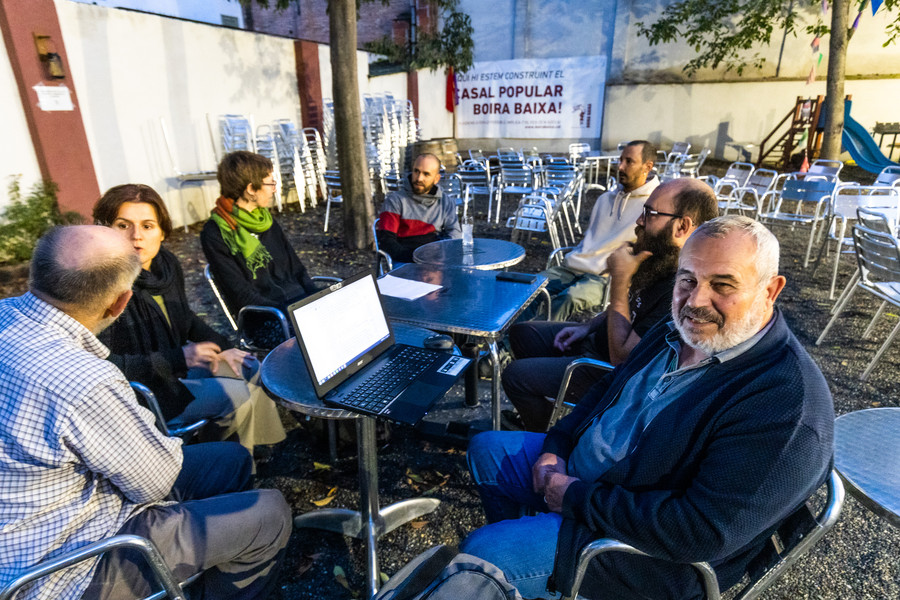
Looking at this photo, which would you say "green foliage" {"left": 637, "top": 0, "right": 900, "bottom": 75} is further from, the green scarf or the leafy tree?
the green scarf

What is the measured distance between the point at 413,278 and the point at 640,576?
6.50 ft

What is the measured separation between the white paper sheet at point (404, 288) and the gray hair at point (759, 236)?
1.54 meters

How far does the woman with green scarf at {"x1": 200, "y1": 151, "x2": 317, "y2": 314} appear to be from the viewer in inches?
109

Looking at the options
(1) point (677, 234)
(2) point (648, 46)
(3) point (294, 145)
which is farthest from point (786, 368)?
(2) point (648, 46)

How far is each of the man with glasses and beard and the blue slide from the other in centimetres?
1336

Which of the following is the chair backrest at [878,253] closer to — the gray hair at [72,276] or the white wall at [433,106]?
the gray hair at [72,276]

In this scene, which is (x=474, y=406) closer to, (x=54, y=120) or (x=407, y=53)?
(x=54, y=120)

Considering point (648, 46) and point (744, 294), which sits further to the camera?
point (648, 46)

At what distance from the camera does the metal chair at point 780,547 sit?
115 cm

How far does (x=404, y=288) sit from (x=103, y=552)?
178 cm

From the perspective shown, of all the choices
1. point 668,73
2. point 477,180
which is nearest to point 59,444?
point 477,180

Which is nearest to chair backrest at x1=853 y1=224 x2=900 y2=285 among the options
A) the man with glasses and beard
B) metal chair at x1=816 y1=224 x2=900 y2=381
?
metal chair at x1=816 y1=224 x2=900 y2=381

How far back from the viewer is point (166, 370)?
2012 millimetres

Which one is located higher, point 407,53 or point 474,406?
point 407,53
